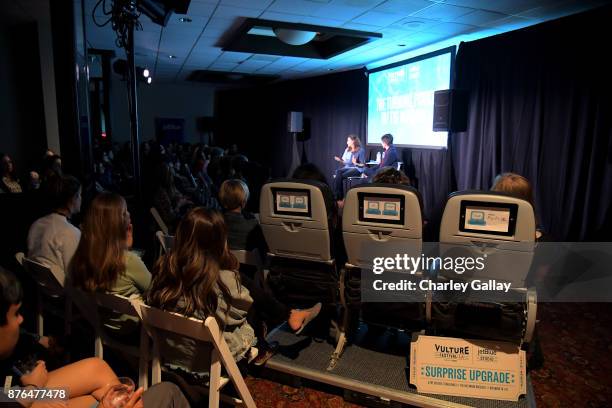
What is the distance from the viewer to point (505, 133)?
5.12 m

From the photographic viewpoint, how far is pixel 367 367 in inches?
88.3

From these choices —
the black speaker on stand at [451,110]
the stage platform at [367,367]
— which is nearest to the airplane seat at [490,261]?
the stage platform at [367,367]

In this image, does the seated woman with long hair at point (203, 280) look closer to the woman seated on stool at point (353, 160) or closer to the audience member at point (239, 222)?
the audience member at point (239, 222)

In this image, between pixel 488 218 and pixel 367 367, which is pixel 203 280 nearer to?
pixel 367 367

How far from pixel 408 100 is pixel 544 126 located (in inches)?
98.9

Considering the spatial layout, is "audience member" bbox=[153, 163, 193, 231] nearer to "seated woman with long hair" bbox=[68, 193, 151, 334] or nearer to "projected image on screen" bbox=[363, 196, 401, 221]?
"seated woman with long hair" bbox=[68, 193, 151, 334]

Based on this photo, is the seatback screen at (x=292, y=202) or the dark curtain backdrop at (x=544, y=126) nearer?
the seatback screen at (x=292, y=202)

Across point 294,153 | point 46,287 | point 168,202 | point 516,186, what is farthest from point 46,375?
point 294,153

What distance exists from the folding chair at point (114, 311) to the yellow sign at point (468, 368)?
126cm

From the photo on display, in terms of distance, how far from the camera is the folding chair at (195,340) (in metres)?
1.47

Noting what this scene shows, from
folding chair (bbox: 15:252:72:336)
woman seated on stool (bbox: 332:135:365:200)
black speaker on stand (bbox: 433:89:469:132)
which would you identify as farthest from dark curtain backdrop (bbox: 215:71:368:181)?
folding chair (bbox: 15:252:72:336)

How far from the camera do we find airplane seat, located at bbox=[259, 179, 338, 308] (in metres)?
2.13

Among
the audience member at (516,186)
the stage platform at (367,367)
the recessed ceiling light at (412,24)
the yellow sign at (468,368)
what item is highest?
the recessed ceiling light at (412,24)

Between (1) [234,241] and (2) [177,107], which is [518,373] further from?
(2) [177,107]
